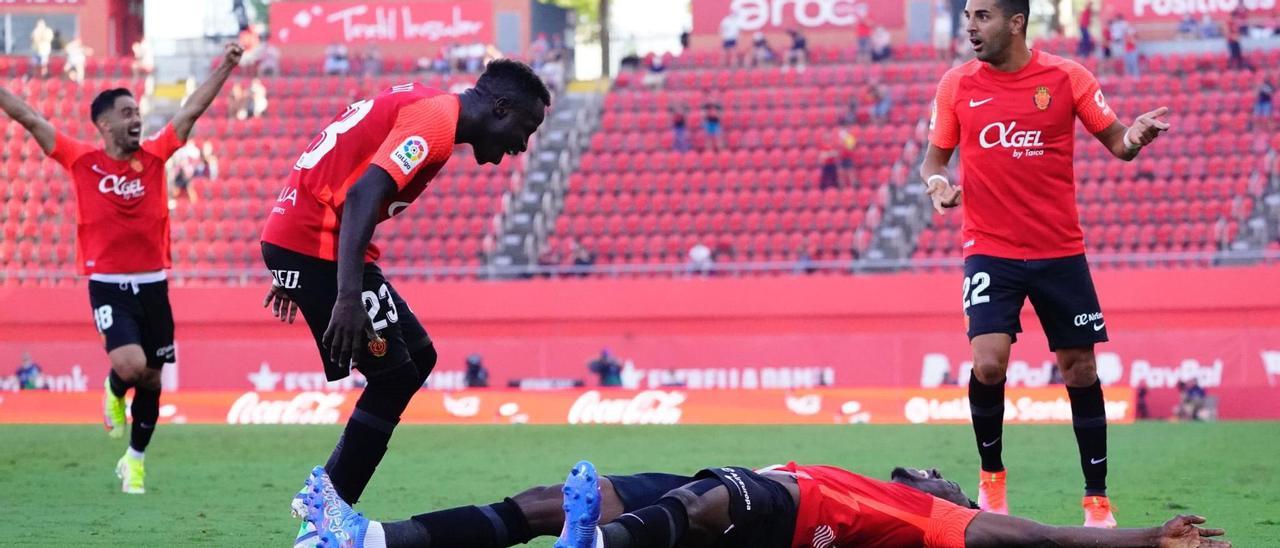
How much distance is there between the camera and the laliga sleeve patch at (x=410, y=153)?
18.9 ft

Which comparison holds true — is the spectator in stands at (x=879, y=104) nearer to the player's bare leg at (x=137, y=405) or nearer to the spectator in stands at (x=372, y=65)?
the spectator in stands at (x=372, y=65)

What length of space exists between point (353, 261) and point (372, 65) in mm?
26839

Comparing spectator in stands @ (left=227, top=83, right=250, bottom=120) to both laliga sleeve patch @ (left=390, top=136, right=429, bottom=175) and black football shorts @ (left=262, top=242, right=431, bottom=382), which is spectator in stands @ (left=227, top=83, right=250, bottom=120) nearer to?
black football shorts @ (left=262, top=242, right=431, bottom=382)

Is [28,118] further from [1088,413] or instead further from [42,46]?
[42,46]

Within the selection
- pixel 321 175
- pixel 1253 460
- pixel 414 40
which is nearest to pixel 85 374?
pixel 414 40

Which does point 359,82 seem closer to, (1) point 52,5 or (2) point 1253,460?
(1) point 52,5

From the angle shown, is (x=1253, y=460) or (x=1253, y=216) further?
(x=1253, y=216)

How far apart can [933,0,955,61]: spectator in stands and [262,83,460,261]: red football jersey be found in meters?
25.0

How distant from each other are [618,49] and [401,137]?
26.2 meters

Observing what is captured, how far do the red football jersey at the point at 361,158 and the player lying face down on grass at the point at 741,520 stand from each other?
38.2 inches

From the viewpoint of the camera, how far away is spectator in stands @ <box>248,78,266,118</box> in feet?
100

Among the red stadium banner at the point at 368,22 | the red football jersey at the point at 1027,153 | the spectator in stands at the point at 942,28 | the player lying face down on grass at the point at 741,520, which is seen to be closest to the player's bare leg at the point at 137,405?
the player lying face down on grass at the point at 741,520

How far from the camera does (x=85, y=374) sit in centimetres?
2419

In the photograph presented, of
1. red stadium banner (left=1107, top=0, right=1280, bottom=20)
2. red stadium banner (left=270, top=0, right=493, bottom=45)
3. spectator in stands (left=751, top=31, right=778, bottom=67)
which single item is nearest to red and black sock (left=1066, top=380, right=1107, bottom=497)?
spectator in stands (left=751, top=31, right=778, bottom=67)
